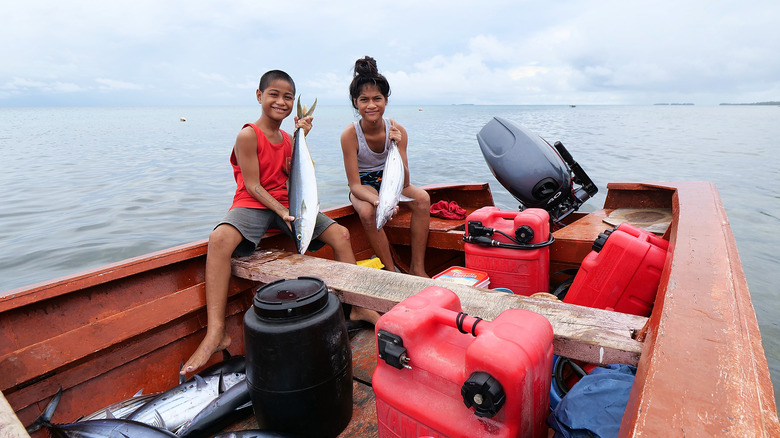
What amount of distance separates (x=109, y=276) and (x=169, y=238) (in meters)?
7.90

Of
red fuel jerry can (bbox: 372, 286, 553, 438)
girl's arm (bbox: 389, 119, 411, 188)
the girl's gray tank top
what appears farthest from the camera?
the girl's gray tank top

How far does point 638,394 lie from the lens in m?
1.09

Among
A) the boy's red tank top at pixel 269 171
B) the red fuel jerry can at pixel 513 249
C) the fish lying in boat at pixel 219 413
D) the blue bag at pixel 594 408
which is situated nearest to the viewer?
the blue bag at pixel 594 408

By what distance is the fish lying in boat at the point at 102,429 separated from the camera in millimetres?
1979

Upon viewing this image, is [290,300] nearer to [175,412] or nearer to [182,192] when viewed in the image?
[175,412]

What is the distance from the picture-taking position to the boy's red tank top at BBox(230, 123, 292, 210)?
11.1 ft

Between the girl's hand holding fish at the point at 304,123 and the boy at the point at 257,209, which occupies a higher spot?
the girl's hand holding fish at the point at 304,123

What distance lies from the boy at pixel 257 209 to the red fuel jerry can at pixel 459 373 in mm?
1685

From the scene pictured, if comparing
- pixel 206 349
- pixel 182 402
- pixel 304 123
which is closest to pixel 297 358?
pixel 182 402

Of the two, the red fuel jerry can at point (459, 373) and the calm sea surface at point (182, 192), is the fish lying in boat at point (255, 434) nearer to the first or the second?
the red fuel jerry can at point (459, 373)

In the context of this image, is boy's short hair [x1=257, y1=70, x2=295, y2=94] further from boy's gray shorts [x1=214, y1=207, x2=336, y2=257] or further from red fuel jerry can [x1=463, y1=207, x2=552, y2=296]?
red fuel jerry can [x1=463, y1=207, x2=552, y2=296]

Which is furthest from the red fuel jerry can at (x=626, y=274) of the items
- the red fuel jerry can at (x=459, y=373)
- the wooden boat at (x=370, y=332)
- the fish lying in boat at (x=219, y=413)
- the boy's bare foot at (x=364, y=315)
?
the fish lying in boat at (x=219, y=413)

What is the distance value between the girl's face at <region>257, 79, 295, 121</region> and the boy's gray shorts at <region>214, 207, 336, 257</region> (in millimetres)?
821

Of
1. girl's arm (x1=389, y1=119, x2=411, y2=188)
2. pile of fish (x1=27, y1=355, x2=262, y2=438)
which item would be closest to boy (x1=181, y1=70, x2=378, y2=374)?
pile of fish (x1=27, y1=355, x2=262, y2=438)
